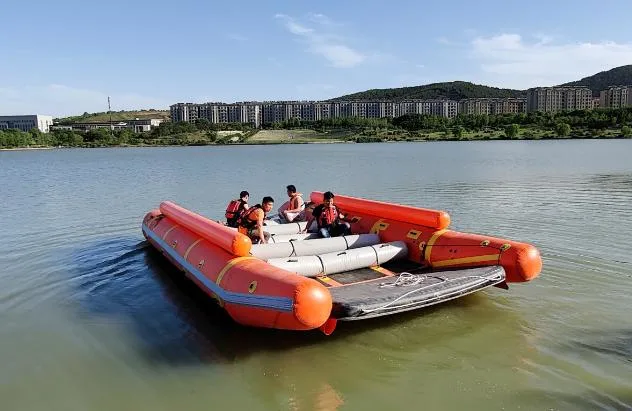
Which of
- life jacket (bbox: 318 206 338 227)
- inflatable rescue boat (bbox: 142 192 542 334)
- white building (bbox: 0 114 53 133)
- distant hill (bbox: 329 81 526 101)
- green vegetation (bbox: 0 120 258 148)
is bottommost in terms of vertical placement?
inflatable rescue boat (bbox: 142 192 542 334)

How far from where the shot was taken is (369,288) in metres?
5.63

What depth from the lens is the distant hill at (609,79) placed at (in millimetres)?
161125

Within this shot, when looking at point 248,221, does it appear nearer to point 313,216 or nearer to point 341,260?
point 341,260

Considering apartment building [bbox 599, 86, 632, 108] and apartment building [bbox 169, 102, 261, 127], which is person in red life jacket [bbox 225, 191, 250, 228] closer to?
apartment building [bbox 599, 86, 632, 108]

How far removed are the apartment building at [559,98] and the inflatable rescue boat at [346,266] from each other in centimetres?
14682

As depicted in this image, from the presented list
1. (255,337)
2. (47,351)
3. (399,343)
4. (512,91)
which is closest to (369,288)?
(399,343)

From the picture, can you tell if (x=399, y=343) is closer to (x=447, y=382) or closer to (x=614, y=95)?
(x=447, y=382)

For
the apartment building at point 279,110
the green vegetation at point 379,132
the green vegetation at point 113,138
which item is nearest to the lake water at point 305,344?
the green vegetation at point 379,132

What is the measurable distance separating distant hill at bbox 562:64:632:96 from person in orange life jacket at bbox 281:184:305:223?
17296 centimetres

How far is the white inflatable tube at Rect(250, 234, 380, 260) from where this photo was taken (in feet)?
22.2

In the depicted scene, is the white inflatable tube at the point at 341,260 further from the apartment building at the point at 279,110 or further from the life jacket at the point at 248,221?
the apartment building at the point at 279,110

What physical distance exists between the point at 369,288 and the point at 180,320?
2.31 m

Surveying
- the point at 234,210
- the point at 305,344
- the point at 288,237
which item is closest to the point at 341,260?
the point at 305,344

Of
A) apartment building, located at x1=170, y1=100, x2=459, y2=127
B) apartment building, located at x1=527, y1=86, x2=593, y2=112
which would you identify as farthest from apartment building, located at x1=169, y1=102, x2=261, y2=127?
apartment building, located at x1=527, y1=86, x2=593, y2=112
